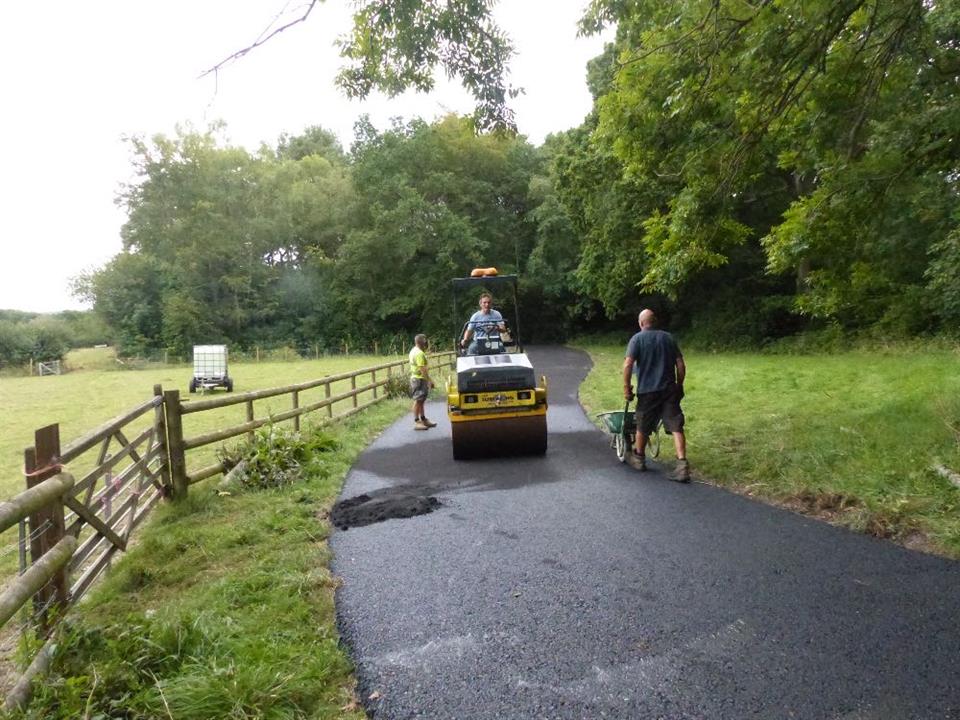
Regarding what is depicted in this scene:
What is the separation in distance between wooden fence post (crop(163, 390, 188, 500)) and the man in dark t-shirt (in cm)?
471

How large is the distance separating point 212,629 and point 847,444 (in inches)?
264

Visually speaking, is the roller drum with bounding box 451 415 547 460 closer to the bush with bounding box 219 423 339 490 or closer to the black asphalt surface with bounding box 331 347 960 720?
the bush with bounding box 219 423 339 490

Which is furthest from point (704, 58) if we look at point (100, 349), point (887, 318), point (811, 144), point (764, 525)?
point (100, 349)

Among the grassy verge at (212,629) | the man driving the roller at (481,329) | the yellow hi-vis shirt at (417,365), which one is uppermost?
the man driving the roller at (481,329)

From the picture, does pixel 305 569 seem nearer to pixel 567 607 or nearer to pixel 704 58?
pixel 567 607

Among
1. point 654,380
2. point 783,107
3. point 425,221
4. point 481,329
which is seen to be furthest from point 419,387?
point 425,221

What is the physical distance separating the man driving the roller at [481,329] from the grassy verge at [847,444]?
2.87 m

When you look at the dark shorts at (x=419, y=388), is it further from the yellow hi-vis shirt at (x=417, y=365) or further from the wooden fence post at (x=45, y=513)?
the wooden fence post at (x=45, y=513)

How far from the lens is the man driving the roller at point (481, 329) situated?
9148 millimetres

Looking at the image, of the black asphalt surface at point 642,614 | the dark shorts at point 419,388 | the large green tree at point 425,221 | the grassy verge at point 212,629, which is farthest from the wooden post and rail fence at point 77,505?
the large green tree at point 425,221

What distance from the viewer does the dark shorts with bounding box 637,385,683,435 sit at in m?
6.91

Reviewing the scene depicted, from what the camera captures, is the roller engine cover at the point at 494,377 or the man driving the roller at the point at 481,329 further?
the man driving the roller at the point at 481,329

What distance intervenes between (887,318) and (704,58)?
19.8 metres

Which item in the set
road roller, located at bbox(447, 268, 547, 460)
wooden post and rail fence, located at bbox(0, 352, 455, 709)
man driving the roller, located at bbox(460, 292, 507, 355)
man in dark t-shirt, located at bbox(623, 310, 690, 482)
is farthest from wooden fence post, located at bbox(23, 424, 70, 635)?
man driving the roller, located at bbox(460, 292, 507, 355)
